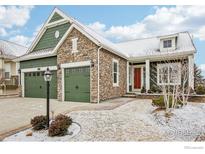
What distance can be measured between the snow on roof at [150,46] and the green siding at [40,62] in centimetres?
423

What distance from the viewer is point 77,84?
26.8ft

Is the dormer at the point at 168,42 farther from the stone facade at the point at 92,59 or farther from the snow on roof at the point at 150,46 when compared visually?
the stone facade at the point at 92,59

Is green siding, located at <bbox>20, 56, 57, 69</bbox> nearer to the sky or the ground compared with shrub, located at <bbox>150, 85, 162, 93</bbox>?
nearer to the sky

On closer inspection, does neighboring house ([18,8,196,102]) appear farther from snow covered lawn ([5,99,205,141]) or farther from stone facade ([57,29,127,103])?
snow covered lawn ([5,99,205,141])

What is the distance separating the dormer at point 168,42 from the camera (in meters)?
9.90

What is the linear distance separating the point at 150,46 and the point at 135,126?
7377 mm

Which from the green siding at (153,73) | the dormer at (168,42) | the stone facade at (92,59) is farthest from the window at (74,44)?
the dormer at (168,42)

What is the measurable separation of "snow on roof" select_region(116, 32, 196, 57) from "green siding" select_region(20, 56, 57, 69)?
13.9 feet

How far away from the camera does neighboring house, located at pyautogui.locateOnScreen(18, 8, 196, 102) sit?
25.6 ft

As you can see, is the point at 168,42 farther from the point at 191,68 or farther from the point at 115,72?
the point at 115,72

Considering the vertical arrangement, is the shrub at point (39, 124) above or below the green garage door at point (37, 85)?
below

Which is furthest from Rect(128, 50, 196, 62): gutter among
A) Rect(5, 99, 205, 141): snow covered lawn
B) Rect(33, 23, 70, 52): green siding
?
Rect(33, 23, 70, 52): green siding

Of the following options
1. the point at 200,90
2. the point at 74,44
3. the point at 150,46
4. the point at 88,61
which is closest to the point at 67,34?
the point at 74,44
